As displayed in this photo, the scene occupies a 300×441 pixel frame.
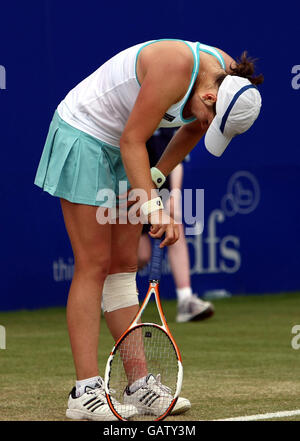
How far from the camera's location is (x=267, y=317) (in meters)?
6.90

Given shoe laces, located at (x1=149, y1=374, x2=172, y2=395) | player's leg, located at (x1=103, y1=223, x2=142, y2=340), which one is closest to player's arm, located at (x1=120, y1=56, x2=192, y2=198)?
player's leg, located at (x1=103, y1=223, x2=142, y2=340)

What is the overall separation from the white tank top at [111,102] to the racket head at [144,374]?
0.72 m

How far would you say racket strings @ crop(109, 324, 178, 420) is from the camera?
3492 mm

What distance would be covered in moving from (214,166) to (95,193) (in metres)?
4.29

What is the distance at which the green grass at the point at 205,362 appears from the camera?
3.80 meters

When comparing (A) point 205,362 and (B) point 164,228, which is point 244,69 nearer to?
(B) point 164,228

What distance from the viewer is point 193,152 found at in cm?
762

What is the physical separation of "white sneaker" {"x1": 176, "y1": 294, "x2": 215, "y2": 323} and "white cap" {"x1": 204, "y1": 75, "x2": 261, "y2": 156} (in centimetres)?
312

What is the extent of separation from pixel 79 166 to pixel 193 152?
411 centimetres

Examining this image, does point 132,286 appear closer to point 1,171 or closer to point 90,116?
point 90,116

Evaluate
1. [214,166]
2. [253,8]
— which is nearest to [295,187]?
[214,166]
